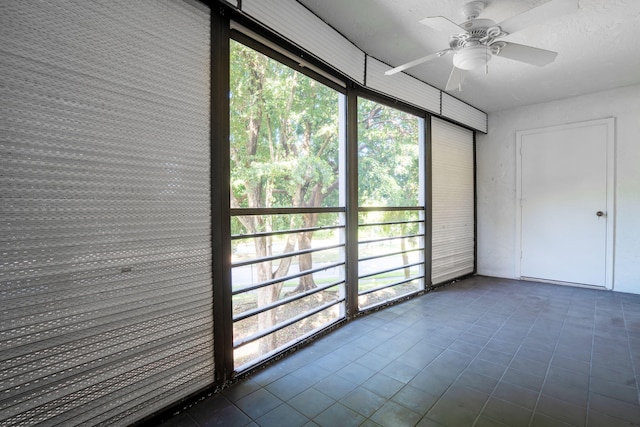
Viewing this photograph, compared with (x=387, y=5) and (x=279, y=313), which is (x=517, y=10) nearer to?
(x=387, y=5)

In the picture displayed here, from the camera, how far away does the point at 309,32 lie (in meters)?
2.27

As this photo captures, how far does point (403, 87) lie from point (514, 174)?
2.58 meters

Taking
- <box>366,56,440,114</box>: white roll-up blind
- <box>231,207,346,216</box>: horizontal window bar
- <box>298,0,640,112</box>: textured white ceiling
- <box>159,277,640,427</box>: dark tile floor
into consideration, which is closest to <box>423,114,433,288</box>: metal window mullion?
<box>366,56,440,114</box>: white roll-up blind

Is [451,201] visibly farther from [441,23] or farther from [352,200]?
[441,23]

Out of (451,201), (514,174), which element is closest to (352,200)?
(451,201)

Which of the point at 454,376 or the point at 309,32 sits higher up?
the point at 309,32

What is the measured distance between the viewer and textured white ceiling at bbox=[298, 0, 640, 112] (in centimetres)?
219

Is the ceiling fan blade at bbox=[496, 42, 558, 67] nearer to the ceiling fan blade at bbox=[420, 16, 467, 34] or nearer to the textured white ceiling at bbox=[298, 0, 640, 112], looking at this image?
the textured white ceiling at bbox=[298, 0, 640, 112]

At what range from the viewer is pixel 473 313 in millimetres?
3168

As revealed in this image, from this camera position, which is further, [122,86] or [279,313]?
[279,313]

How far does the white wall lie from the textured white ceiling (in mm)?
272

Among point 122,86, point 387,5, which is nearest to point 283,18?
point 387,5

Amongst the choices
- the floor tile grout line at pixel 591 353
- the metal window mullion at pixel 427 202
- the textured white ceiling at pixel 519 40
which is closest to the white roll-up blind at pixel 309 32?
the textured white ceiling at pixel 519 40

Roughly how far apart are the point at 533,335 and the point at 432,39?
279 centimetres
